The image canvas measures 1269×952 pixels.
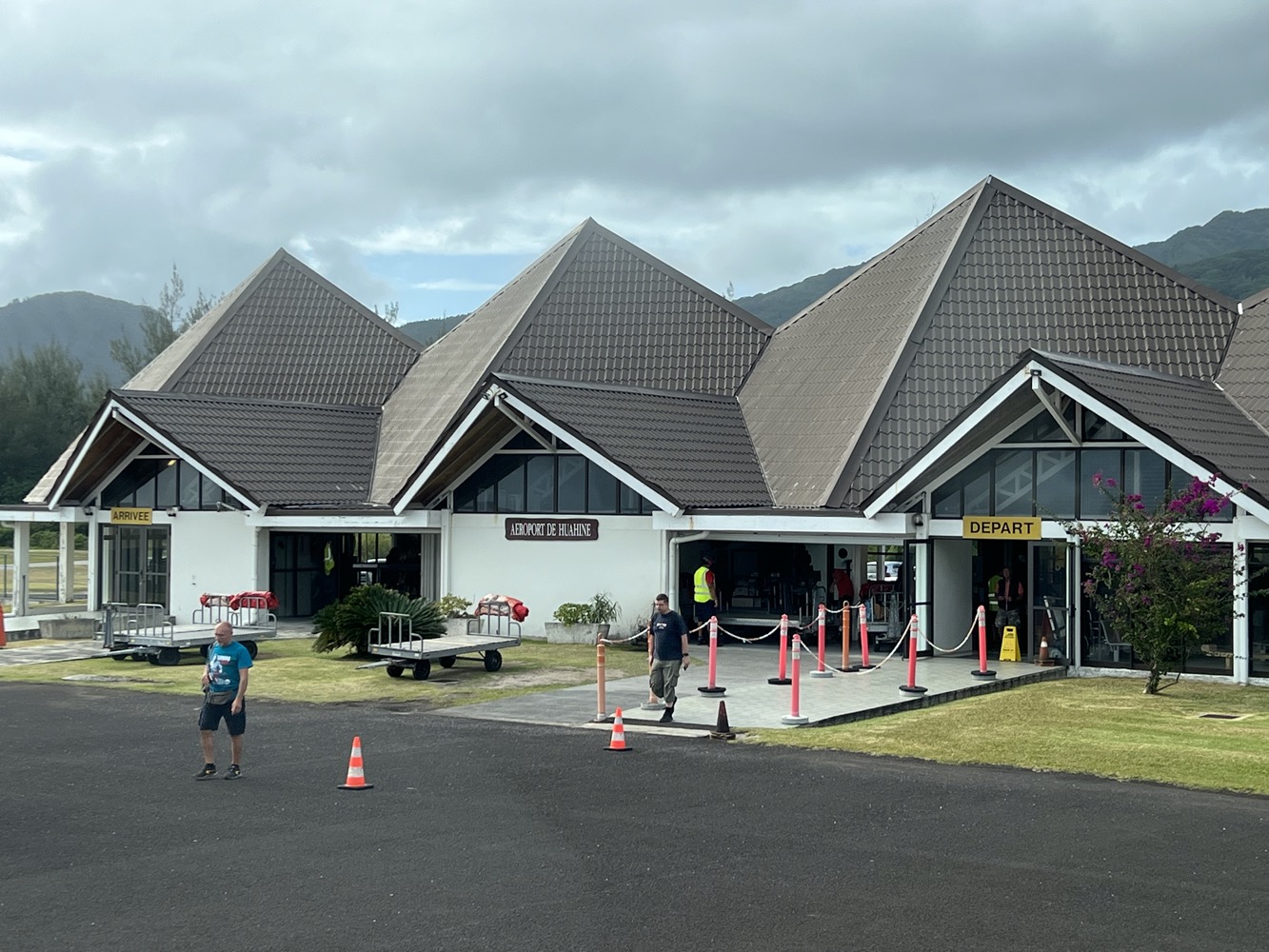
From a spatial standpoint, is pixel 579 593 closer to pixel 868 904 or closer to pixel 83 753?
pixel 83 753

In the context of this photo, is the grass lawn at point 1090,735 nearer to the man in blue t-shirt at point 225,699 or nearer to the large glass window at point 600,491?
the man in blue t-shirt at point 225,699

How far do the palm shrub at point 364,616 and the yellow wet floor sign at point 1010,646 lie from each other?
10.3 meters

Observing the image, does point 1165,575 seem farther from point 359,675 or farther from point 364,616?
point 364,616

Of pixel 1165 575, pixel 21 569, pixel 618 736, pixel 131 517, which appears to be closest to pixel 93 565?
pixel 21 569

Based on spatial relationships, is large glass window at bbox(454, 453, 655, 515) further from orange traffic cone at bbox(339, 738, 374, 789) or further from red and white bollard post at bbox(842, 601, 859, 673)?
orange traffic cone at bbox(339, 738, 374, 789)

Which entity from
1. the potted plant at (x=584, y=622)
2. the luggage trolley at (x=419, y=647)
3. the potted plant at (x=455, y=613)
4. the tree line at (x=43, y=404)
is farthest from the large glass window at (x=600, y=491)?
the tree line at (x=43, y=404)

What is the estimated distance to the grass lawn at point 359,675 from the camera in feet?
71.6

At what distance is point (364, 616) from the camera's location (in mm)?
25812

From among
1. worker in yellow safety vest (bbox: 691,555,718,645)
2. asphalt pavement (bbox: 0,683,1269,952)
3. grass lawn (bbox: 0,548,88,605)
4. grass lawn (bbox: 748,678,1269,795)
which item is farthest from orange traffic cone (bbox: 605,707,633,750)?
grass lawn (bbox: 0,548,88,605)

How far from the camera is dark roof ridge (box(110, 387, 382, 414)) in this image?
3428 cm

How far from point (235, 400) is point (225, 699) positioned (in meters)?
23.0

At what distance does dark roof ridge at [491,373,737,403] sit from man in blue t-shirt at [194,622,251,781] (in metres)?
14.9

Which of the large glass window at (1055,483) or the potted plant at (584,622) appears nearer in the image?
the large glass window at (1055,483)

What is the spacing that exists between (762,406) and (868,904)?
23.6 m
